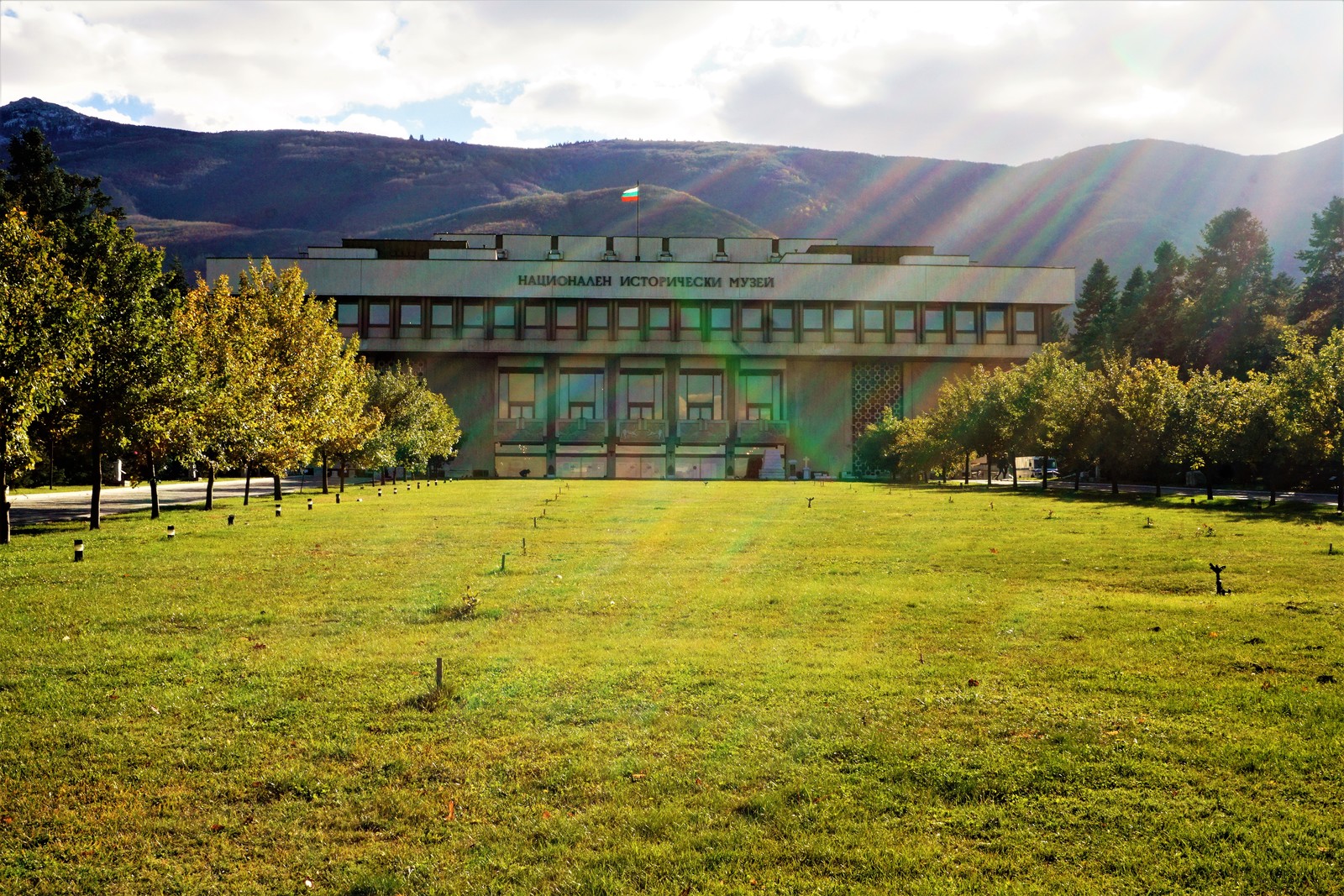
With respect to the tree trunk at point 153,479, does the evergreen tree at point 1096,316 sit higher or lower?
higher

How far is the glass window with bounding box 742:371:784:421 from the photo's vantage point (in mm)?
104312

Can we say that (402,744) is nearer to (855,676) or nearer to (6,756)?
(6,756)

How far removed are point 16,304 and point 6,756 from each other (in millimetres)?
18684

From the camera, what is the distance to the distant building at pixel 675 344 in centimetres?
10144

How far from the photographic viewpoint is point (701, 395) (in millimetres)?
104312

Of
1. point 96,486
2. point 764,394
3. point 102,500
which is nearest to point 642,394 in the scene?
point 764,394

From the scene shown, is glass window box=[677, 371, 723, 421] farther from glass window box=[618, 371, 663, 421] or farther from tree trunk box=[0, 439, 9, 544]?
tree trunk box=[0, 439, 9, 544]

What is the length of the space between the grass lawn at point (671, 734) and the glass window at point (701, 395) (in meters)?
87.3

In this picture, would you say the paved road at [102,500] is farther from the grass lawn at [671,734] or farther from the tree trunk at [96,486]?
the grass lawn at [671,734]

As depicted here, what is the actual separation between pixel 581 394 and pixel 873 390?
31.6 metres

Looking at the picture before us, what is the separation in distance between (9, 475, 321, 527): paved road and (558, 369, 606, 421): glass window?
4675cm

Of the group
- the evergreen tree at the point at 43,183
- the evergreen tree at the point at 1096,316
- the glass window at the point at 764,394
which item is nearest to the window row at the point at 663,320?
the glass window at the point at 764,394

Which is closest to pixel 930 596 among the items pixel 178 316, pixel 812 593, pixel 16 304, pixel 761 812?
pixel 812 593

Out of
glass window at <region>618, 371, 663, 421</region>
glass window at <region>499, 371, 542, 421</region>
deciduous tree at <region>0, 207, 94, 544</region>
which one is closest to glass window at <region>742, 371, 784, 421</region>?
glass window at <region>618, 371, 663, 421</region>
